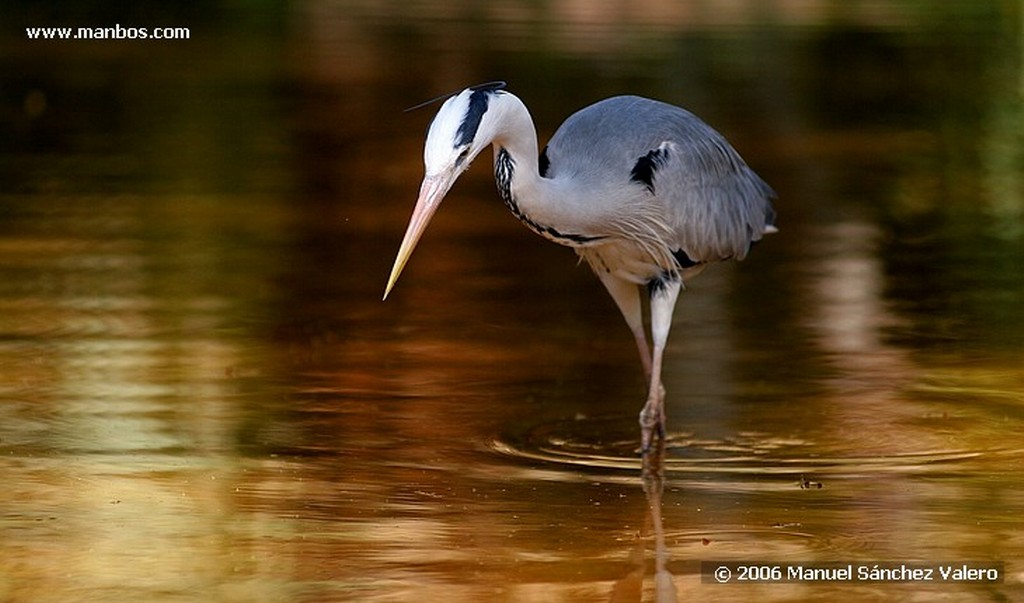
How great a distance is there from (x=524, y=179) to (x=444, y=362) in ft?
6.72

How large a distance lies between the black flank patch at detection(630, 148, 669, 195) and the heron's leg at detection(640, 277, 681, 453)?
18.9 inches

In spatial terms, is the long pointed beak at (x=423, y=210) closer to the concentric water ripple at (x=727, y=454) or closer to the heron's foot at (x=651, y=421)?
the concentric water ripple at (x=727, y=454)

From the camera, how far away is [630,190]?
28.8ft

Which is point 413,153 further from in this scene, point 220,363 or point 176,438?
point 176,438

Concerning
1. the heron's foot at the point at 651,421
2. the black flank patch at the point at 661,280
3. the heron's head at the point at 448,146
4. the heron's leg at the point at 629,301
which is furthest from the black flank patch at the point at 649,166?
the heron's head at the point at 448,146

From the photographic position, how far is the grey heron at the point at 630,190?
804 centimetres

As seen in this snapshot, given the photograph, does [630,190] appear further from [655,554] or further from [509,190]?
[655,554]

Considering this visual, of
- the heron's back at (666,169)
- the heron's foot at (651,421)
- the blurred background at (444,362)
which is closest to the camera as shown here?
the blurred background at (444,362)

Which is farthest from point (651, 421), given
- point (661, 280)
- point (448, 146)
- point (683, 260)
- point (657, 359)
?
point (448, 146)

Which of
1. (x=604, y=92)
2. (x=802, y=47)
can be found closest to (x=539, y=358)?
(x=604, y=92)

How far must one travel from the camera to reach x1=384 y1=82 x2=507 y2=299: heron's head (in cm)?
733

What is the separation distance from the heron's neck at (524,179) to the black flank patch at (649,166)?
0.52 m

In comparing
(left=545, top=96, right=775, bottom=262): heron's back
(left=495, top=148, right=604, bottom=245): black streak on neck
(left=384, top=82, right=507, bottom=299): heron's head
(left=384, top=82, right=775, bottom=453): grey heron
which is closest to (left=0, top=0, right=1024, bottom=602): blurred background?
(left=384, top=82, right=775, bottom=453): grey heron

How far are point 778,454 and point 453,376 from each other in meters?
1.88
